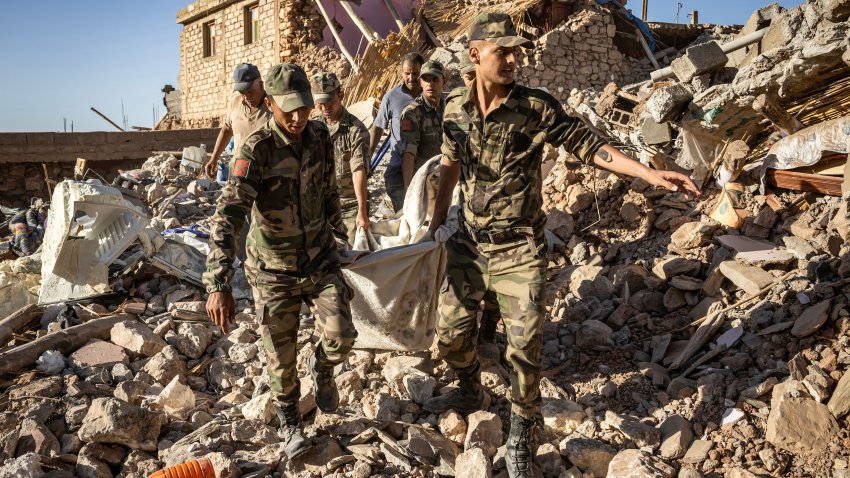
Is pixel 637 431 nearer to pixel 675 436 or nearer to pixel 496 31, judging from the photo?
pixel 675 436

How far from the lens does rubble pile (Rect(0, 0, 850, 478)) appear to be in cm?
289

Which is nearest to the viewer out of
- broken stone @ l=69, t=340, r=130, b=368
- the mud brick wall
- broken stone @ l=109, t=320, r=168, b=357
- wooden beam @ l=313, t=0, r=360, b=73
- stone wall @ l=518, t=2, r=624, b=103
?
broken stone @ l=69, t=340, r=130, b=368

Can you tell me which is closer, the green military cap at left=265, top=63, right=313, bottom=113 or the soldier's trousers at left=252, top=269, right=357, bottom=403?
the green military cap at left=265, top=63, right=313, bottom=113

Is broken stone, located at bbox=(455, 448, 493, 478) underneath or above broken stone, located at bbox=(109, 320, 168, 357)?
underneath

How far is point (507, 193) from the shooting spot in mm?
2871

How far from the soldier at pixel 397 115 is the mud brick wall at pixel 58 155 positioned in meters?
8.72

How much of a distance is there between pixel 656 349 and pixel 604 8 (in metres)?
9.87

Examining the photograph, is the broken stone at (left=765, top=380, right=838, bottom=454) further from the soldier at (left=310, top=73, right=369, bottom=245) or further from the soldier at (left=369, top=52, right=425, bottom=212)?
the soldier at (left=369, top=52, right=425, bottom=212)

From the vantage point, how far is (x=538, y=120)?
285 cm

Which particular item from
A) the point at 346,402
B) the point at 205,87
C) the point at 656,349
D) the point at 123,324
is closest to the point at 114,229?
the point at 123,324

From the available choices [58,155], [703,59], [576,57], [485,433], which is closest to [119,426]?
[485,433]

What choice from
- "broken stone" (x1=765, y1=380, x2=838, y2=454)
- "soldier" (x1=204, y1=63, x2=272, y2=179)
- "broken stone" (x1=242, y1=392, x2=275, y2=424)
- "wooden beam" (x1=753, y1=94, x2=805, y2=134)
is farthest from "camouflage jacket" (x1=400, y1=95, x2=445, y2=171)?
"broken stone" (x1=765, y1=380, x2=838, y2=454)

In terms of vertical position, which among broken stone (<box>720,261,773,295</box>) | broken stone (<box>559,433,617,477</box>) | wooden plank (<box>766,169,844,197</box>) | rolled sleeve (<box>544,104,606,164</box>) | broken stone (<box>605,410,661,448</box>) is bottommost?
broken stone (<box>559,433,617,477</box>)

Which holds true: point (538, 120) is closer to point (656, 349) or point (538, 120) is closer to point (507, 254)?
point (507, 254)
